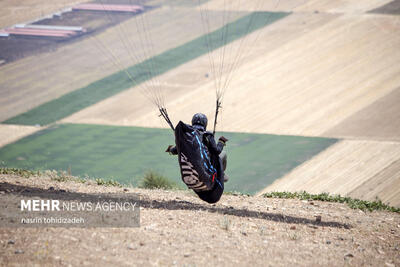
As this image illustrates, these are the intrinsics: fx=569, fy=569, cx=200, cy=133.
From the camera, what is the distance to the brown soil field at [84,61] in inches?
1866

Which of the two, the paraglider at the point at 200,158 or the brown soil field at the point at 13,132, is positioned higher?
the paraglider at the point at 200,158

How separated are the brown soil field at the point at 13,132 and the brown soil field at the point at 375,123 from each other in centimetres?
2076

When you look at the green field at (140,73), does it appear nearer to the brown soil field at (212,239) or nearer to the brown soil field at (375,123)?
the brown soil field at (375,123)

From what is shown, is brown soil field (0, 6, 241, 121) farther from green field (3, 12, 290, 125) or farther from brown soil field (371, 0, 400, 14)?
brown soil field (371, 0, 400, 14)

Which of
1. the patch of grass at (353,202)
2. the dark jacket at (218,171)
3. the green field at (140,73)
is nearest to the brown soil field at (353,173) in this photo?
the patch of grass at (353,202)

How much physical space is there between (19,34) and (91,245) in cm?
5081

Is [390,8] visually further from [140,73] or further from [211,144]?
[211,144]

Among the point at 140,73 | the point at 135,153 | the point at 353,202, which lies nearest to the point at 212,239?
the point at 353,202

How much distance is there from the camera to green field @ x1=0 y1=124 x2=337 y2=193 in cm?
3259

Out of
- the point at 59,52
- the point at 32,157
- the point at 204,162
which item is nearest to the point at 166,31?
the point at 59,52

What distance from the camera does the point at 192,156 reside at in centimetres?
1467

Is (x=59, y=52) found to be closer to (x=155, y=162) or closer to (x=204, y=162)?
(x=155, y=162)

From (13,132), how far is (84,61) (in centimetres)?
1517

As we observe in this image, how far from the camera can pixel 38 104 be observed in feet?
150
